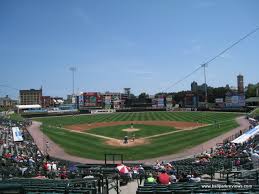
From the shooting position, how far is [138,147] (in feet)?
123

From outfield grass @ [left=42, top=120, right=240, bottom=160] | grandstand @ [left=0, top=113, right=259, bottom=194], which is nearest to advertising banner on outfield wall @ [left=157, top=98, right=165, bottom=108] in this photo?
outfield grass @ [left=42, top=120, right=240, bottom=160]

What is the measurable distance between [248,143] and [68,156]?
17.3m

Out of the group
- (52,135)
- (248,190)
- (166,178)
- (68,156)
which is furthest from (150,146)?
(248,190)

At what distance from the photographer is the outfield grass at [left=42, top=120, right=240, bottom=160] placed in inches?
1322

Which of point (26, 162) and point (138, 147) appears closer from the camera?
point (26, 162)

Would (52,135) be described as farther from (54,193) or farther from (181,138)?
(54,193)

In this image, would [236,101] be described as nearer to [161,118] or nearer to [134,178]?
[161,118]

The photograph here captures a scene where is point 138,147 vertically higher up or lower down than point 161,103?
lower down

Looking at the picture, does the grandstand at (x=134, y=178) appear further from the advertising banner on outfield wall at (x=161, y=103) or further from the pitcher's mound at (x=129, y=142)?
the advertising banner on outfield wall at (x=161, y=103)

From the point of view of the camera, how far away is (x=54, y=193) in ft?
31.7

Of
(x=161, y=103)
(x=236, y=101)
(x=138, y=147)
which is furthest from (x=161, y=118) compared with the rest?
(x=161, y=103)

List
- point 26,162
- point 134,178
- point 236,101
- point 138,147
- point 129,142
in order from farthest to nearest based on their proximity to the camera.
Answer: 1. point 236,101
2. point 129,142
3. point 138,147
4. point 26,162
5. point 134,178

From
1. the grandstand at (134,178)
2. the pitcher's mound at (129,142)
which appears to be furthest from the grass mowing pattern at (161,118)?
the grandstand at (134,178)

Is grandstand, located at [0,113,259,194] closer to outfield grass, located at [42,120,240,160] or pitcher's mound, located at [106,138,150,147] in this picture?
outfield grass, located at [42,120,240,160]
